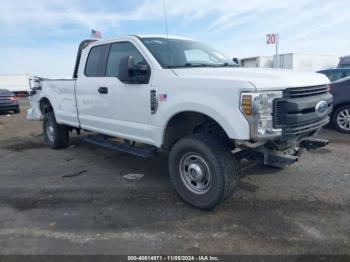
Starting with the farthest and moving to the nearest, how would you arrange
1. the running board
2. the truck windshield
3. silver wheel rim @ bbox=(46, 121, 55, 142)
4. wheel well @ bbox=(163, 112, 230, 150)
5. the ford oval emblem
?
silver wheel rim @ bbox=(46, 121, 55, 142)
the running board
the truck windshield
wheel well @ bbox=(163, 112, 230, 150)
the ford oval emblem

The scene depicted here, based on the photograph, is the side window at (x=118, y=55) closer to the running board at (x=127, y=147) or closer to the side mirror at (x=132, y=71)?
the side mirror at (x=132, y=71)

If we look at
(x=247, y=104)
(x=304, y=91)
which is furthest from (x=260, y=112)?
(x=304, y=91)

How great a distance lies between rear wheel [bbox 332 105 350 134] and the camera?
322 inches

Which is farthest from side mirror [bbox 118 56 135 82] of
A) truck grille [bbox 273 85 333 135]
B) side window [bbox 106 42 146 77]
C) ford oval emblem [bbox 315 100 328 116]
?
ford oval emblem [bbox 315 100 328 116]

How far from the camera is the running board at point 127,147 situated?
4.85m

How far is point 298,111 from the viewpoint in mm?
3643

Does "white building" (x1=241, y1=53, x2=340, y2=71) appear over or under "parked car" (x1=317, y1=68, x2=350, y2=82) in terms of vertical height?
over

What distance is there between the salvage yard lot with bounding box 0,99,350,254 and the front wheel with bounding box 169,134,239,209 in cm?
19

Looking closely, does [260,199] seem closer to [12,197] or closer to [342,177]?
[342,177]

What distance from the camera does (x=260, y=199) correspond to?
4.31 meters

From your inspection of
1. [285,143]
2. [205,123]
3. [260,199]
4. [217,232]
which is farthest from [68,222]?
[285,143]

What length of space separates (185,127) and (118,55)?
1.68m

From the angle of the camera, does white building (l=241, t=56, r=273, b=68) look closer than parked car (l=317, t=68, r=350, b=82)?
No

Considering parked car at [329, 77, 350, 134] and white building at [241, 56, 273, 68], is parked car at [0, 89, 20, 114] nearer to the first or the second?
white building at [241, 56, 273, 68]
